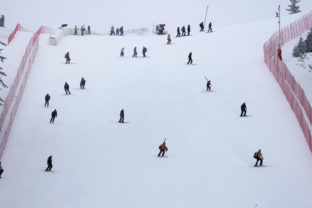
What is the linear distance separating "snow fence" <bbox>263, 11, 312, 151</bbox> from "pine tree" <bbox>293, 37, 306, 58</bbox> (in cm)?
164

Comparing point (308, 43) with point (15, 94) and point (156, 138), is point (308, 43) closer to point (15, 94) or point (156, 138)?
point (156, 138)

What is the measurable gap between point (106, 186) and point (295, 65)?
2529cm

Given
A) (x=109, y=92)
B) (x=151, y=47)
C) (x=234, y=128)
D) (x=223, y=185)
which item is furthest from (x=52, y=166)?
(x=151, y=47)

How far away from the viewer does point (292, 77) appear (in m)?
44.7

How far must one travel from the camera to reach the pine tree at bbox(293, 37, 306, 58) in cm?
5606

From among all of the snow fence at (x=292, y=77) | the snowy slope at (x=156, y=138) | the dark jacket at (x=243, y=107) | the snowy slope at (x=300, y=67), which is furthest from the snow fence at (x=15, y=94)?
the snowy slope at (x=300, y=67)

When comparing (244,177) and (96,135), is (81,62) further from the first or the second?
(244,177)

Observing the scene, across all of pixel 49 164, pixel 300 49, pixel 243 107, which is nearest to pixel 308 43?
pixel 300 49

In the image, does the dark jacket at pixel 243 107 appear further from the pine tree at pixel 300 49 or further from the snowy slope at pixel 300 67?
the pine tree at pixel 300 49

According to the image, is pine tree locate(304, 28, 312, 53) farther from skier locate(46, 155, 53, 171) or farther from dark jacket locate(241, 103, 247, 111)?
skier locate(46, 155, 53, 171)

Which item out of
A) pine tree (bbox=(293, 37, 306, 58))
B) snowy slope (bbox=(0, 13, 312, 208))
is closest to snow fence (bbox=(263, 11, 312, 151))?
snowy slope (bbox=(0, 13, 312, 208))

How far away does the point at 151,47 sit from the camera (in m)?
64.3

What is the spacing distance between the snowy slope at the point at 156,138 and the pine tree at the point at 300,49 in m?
2.93

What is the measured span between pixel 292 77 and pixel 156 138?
35.4ft
